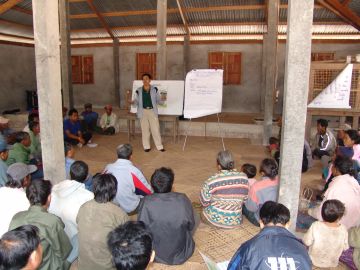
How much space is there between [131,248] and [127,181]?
7.09 feet

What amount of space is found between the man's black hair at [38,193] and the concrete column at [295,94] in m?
2.16

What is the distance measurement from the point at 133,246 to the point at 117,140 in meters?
6.82

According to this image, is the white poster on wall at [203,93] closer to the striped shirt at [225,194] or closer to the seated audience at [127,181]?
the seated audience at [127,181]

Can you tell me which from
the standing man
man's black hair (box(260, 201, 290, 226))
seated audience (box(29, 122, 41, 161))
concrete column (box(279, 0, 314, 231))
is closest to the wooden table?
the standing man

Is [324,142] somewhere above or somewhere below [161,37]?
below

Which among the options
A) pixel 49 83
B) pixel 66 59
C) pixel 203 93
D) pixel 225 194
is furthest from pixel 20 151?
pixel 66 59

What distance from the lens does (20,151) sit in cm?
473

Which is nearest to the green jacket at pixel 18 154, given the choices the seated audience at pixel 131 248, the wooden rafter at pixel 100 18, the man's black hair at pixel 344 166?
the seated audience at pixel 131 248

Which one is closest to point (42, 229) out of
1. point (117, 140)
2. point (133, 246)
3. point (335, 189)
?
point (133, 246)

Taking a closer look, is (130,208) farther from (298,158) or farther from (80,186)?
(298,158)

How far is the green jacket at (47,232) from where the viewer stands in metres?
2.35

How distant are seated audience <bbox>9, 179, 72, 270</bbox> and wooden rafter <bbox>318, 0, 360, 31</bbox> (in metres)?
8.95

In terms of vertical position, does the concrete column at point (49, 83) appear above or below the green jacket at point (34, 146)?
above

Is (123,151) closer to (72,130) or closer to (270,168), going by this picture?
(270,168)
